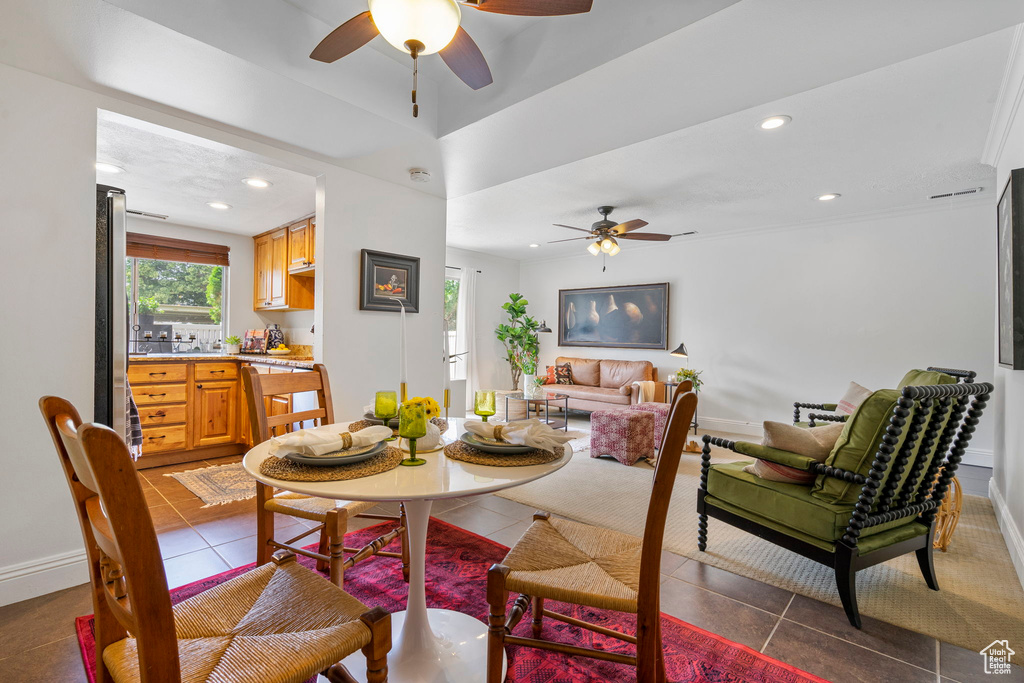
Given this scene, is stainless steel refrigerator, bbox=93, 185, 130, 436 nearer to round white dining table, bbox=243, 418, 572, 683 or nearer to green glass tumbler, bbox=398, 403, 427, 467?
round white dining table, bbox=243, 418, 572, 683

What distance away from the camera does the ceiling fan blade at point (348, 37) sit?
62.1 inches

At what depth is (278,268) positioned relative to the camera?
4930mm

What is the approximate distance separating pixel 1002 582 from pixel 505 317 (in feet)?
21.5

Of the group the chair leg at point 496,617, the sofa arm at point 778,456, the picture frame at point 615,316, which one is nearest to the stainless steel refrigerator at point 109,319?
the chair leg at point 496,617

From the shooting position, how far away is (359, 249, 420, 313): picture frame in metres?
3.27

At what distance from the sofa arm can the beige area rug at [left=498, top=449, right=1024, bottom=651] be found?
62 centimetres

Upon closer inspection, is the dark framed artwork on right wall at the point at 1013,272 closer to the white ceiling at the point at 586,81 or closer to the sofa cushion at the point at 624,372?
the white ceiling at the point at 586,81

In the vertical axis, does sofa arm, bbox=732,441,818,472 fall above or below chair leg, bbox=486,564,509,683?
above

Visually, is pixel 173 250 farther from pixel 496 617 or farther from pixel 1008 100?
pixel 1008 100

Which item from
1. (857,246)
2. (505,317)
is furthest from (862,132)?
(505,317)

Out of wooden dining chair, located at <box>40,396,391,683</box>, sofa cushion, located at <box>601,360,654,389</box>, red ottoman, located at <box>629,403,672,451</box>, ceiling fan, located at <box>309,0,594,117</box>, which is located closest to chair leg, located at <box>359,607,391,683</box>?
wooden dining chair, located at <box>40,396,391,683</box>

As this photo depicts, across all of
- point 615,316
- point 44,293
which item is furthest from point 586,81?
point 615,316

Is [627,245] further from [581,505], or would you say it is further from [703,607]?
[703,607]

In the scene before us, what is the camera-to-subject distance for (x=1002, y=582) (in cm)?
220
